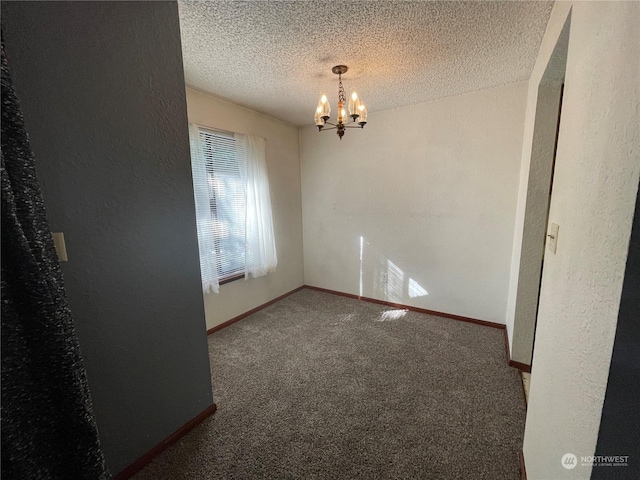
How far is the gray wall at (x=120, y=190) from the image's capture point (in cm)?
101

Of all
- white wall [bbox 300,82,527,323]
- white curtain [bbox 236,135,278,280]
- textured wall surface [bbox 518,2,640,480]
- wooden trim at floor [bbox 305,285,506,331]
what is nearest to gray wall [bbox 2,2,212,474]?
white curtain [bbox 236,135,278,280]

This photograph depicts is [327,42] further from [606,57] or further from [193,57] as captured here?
[606,57]

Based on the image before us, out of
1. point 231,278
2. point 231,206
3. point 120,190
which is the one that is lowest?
point 231,278

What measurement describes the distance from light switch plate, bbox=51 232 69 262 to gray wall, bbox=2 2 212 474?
0.03m

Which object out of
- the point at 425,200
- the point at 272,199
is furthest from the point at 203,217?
the point at 425,200

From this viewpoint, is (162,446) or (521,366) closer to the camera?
(162,446)

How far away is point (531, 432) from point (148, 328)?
191 centimetres

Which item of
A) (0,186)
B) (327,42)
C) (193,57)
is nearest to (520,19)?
(327,42)

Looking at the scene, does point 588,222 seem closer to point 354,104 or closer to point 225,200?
point 354,104

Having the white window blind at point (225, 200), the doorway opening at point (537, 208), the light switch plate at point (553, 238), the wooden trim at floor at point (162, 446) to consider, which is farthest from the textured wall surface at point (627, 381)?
the white window blind at point (225, 200)

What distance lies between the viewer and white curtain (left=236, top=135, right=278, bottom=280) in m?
2.92

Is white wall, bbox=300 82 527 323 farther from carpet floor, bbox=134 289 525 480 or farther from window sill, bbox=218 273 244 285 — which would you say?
window sill, bbox=218 273 244 285

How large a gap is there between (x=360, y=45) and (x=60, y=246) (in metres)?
1.95

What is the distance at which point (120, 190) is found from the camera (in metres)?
1.22
